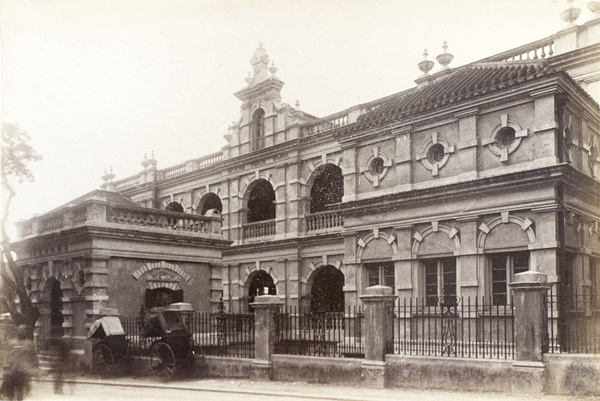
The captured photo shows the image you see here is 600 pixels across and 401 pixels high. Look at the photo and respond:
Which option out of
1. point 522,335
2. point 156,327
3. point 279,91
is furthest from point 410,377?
point 279,91

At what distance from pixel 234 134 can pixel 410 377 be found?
19781mm

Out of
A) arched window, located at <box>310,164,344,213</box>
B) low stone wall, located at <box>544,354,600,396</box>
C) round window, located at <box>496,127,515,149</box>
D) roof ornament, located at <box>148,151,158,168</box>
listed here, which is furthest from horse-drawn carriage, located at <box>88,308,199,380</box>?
roof ornament, located at <box>148,151,158,168</box>

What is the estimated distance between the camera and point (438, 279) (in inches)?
733

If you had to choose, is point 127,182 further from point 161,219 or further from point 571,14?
point 571,14

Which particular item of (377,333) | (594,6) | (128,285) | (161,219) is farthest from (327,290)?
(594,6)

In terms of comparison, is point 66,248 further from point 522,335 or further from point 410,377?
point 522,335

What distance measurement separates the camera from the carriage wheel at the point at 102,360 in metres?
16.8

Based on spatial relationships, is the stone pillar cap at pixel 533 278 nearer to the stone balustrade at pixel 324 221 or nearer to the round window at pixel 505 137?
the round window at pixel 505 137

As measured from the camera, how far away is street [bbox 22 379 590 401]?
11.8 m

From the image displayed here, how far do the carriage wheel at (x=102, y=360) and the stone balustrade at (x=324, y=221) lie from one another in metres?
11.5

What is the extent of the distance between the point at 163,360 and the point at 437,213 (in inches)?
354

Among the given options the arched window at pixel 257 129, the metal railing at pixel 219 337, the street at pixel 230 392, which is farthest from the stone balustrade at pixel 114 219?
the arched window at pixel 257 129

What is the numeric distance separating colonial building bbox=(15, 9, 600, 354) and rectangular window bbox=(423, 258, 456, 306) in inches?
1.5

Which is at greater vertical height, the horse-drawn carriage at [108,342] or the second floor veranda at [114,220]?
the second floor veranda at [114,220]
